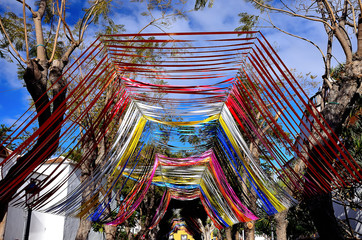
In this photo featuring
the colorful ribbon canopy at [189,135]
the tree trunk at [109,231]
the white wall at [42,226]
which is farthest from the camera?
the white wall at [42,226]

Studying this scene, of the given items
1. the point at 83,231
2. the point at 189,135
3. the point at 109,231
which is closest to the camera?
A: the point at 189,135

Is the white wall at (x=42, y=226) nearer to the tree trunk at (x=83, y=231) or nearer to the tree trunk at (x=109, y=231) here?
the tree trunk at (x=109, y=231)

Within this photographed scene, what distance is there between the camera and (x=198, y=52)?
149 inches

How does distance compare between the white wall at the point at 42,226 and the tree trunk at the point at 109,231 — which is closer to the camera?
the tree trunk at the point at 109,231

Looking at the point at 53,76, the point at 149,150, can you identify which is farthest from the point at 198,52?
the point at 149,150

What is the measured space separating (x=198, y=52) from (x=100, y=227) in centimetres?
1334

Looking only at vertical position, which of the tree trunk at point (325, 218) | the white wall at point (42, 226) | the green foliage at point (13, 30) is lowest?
the tree trunk at point (325, 218)

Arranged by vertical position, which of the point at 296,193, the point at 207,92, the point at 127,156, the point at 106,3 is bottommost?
the point at 296,193

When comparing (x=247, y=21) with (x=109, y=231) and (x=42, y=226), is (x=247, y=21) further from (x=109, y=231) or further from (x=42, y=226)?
(x=42, y=226)

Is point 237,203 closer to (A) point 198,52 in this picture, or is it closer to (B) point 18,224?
(A) point 198,52

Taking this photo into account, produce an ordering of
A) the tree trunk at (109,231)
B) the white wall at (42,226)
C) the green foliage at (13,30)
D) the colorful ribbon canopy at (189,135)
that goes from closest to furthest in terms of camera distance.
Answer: the colorful ribbon canopy at (189,135) → the green foliage at (13,30) → the tree trunk at (109,231) → the white wall at (42,226)

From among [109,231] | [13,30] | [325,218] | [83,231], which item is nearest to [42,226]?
[109,231]

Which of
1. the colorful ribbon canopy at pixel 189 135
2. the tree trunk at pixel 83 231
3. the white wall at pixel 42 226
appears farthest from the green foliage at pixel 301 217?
the white wall at pixel 42 226

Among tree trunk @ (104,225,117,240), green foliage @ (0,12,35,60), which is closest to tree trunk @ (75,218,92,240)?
tree trunk @ (104,225,117,240)
